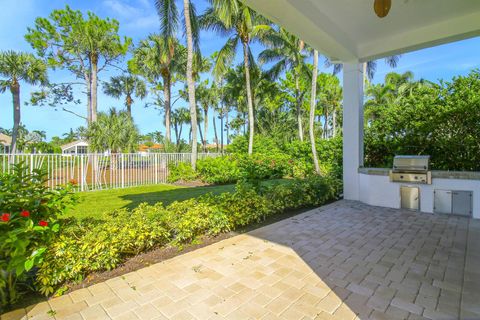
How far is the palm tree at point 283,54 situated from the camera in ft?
43.0

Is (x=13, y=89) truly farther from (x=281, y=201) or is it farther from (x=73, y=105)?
(x=281, y=201)

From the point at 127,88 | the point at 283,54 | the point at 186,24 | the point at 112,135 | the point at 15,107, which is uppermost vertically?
the point at 127,88

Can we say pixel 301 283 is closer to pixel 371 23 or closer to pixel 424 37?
pixel 371 23

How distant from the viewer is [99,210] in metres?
5.39

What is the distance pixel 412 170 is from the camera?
5098mm

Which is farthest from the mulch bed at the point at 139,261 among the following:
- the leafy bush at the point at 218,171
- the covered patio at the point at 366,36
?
the leafy bush at the point at 218,171

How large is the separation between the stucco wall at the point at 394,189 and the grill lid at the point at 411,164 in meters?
0.33

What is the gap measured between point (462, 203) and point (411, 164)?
113cm

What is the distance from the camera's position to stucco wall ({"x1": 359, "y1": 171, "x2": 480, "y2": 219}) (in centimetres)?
458

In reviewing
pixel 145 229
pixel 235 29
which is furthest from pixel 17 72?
pixel 145 229

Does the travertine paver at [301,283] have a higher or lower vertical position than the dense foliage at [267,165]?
lower

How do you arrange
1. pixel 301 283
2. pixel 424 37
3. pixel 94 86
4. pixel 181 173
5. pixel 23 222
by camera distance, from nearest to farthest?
pixel 23 222, pixel 301 283, pixel 424 37, pixel 181 173, pixel 94 86

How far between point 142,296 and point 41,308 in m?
0.82

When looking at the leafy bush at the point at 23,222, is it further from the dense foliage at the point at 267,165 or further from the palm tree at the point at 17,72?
the palm tree at the point at 17,72
